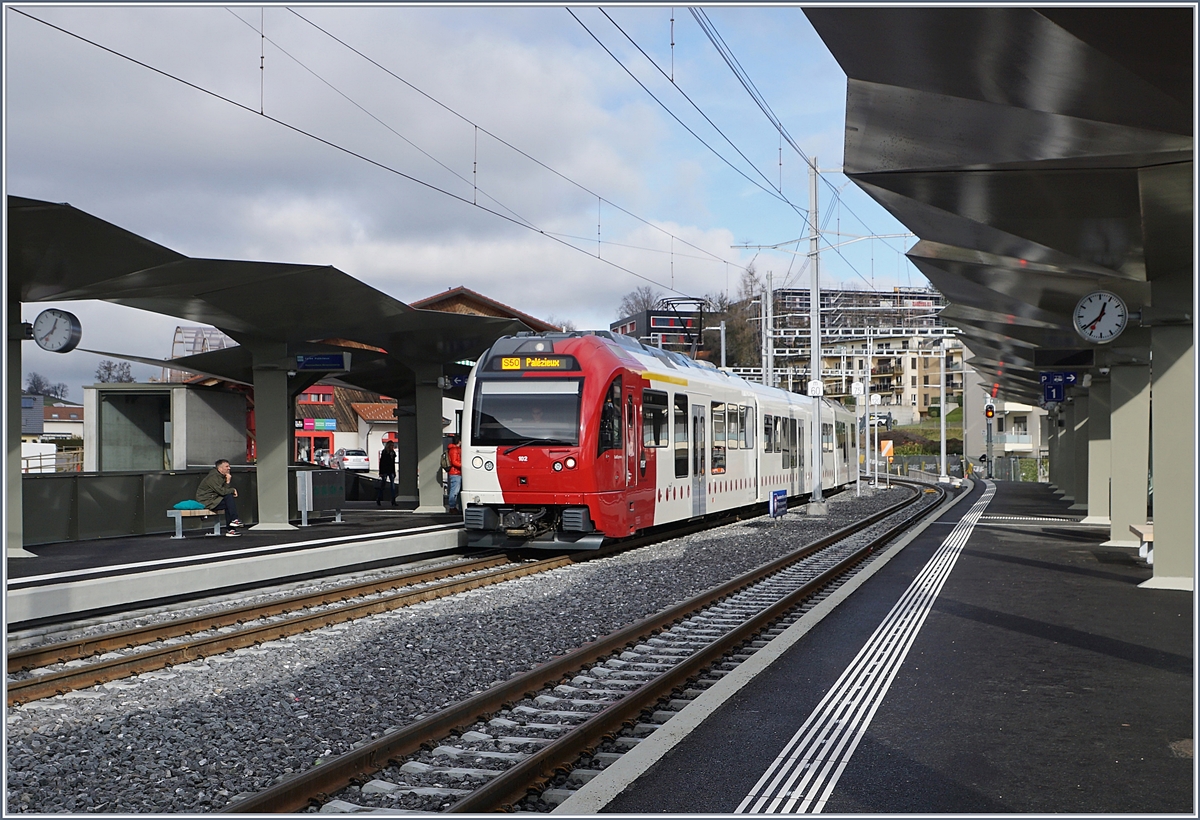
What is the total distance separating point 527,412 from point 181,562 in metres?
5.07

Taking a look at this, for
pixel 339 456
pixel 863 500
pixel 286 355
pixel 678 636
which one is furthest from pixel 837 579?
pixel 339 456

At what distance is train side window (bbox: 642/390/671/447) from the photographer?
54.4ft

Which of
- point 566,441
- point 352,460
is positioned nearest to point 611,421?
point 566,441

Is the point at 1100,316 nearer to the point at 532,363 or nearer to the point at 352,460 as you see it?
the point at 532,363

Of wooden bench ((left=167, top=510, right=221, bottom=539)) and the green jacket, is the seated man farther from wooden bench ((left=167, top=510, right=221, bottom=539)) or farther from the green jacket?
wooden bench ((left=167, top=510, right=221, bottom=539))

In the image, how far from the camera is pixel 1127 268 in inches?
530

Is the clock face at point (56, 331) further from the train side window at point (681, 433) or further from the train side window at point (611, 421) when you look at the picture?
the train side window at point (681, 433)

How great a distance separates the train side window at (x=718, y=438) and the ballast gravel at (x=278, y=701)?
302 inches

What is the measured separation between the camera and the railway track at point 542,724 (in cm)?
531

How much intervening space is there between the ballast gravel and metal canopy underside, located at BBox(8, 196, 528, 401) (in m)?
4.98

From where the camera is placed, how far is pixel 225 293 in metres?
15.9

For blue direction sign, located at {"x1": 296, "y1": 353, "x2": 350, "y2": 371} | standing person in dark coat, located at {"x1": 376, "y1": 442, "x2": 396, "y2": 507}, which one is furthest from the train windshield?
standing person in dark coat, located at {"x1": 376, "y1": 442, "x2": 396, "y2": 507}

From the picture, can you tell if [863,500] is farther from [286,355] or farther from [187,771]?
[187,771]

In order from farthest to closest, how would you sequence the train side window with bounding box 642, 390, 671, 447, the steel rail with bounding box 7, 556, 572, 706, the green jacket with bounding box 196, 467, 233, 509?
the green jacket with bounding box 196, 467, 233, 509
the train side window with bounding box 642, 390, 671, 447
the steel rail with bounding box 7, 556, 572, 706
